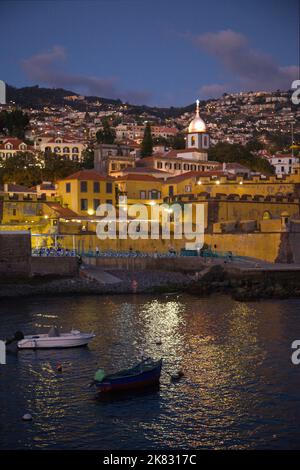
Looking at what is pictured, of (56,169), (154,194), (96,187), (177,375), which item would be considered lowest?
(177,375)

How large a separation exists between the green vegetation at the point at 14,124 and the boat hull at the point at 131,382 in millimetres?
96233

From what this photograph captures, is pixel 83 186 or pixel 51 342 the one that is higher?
pixel 83 186

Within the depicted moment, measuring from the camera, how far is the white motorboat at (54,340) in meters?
27.7

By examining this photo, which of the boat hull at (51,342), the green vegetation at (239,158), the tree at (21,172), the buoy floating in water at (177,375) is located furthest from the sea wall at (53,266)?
the green vegetation at (239,158)

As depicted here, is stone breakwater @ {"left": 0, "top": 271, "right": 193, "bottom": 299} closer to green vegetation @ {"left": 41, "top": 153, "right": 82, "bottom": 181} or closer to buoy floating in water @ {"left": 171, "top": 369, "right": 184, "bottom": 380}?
buoy floating in water @ {"left": 171, "top": 369, "right": 184, "bottom": 380}

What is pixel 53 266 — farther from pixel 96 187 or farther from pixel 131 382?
pixel 131 382

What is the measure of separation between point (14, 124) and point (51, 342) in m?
93.5

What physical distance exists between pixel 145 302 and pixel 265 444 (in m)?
23.4

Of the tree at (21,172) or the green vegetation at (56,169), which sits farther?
the green vegetation at (56,169)

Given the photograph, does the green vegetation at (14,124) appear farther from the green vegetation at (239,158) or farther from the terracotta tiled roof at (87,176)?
the terracotta tiled roof at (87,176)

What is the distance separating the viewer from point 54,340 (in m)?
Answer: 27.9

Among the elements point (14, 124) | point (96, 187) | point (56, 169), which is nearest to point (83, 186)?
point (96, 187)

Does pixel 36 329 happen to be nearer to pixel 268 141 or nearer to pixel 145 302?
pixel 145 302

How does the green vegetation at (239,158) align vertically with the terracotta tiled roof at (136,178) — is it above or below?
above
